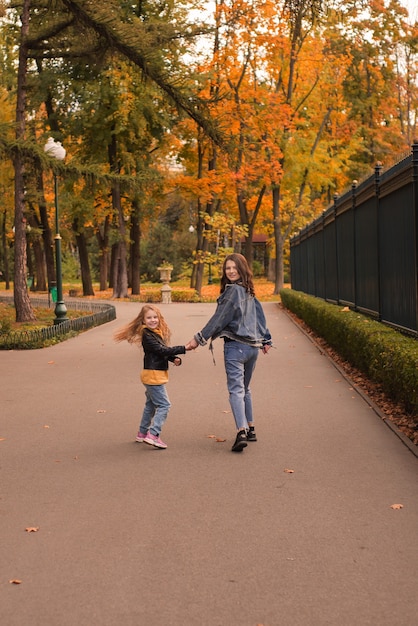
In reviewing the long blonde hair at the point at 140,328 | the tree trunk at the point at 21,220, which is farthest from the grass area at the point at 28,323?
the long blonde hair at the point at 140,328

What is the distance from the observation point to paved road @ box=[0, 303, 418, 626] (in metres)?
4.05

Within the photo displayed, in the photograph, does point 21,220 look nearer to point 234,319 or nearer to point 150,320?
point 150,320

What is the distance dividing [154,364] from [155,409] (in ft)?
1.43

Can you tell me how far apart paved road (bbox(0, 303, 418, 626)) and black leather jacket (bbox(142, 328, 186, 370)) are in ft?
2.29

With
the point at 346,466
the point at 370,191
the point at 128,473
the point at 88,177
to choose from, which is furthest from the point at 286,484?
the point at 88,177

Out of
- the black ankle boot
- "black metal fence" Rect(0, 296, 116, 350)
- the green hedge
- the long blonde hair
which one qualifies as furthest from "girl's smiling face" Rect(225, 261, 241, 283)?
"black metal fence" Rect(0, 296, 116, 350)

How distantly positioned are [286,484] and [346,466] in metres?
0.74

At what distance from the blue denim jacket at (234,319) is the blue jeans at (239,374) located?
8 centimetres

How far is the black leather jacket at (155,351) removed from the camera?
7.79 m

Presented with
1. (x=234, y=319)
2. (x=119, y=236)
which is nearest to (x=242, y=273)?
(x=234, y=319)

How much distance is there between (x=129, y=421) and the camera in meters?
9.14

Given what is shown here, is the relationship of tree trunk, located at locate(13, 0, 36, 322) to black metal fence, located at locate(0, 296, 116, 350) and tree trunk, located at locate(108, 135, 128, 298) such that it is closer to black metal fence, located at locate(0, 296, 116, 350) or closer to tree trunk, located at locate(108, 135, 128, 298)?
black metal fence, located at locate(0, 296, 116, 350)

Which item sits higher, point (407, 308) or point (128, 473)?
point (407, 308)

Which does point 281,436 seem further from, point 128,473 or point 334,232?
point 334,232
